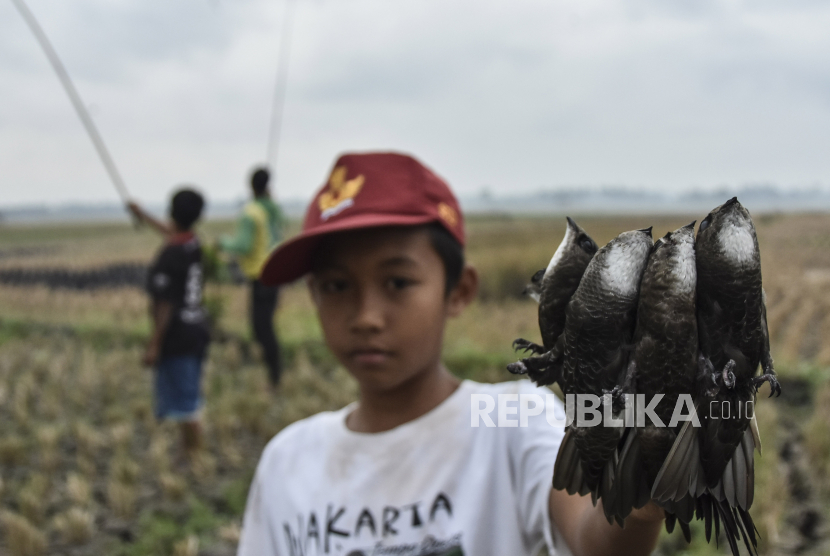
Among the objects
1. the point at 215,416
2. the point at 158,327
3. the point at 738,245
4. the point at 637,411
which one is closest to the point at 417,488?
the point at 637,411

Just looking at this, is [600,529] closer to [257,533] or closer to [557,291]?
[557,291]

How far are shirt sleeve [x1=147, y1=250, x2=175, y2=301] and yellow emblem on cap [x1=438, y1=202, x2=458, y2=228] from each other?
2.62 m

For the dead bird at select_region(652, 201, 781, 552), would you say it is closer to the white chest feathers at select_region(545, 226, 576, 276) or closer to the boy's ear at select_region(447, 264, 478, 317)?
the white chest feathers at select_region(545, 226, 576, 276)

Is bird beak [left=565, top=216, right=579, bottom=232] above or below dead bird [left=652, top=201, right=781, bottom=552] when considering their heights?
above

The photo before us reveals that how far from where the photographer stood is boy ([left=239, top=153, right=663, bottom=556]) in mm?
1286

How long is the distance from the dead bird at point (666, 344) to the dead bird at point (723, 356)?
0.7 inches

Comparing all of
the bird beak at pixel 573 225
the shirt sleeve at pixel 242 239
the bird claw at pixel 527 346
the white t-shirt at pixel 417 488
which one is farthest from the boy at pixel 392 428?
the shirt sleeve at pixel 242 239

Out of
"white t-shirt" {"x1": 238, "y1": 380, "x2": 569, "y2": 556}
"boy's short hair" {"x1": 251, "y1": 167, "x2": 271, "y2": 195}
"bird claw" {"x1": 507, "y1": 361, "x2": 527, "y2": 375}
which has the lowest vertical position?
"white t-shirt" {"x1": 238, "y1": 380, "x2": 569, "y2": 556}

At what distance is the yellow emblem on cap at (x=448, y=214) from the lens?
1.54 metres

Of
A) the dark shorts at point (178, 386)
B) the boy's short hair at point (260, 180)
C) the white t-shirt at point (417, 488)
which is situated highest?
the boy's short hair at point (260, 180)

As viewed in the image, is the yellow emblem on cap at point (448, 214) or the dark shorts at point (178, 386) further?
the dark shorts at point (178, 386)

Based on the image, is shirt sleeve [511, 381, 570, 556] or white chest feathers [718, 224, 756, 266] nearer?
white chest feathers [718, 224, 756, 266]

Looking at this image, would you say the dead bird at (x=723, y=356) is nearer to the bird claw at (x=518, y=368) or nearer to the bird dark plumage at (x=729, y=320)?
the bird dark plumage at (x=729, y=320)

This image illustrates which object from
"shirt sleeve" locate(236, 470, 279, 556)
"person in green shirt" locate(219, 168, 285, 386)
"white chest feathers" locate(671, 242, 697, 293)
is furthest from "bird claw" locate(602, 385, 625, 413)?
"person in green shirt" locate(219, 168, 285, 386)
